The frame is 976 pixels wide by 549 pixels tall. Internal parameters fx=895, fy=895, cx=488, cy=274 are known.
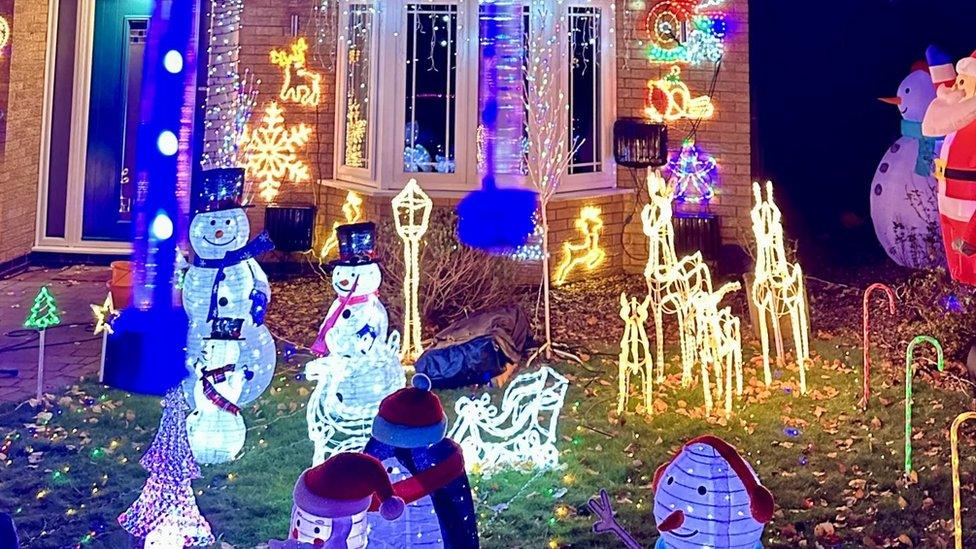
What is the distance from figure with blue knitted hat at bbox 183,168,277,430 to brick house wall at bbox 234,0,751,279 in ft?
18.1

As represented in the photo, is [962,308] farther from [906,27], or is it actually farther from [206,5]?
[206,5]

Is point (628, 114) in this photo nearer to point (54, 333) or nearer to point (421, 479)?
point (54, 333)

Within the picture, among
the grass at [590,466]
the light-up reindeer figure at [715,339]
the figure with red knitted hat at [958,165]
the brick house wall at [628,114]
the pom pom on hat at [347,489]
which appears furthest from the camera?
the brick house wall at [628,114]

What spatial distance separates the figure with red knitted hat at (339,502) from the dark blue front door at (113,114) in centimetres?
899

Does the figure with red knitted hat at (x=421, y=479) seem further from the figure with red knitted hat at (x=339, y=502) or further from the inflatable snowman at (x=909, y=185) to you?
the inflatable snowman at (x=909, y=185)

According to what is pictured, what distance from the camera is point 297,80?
34.1 ft

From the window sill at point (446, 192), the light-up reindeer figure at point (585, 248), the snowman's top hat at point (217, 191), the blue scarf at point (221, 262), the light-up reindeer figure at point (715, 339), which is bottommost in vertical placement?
the light-up reindeer figure at point (715, 339)

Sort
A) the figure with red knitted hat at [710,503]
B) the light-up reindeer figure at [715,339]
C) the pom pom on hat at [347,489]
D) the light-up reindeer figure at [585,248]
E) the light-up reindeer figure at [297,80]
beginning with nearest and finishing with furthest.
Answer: the pom pom on hat at [347,489] < the figure with red knitted hat at [710,503] < the light-up reindeer figure at [715,339] < the light-up reindeer figure at [585,248] < the light-up reindeer figure at [297,80]

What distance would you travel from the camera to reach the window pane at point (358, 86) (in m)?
9.95

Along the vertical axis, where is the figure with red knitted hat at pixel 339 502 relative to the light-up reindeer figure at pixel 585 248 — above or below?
below

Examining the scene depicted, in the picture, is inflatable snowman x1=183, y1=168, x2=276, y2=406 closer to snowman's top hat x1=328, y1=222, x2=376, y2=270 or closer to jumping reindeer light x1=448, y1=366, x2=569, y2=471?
snowman's top hat x1=328, y1=222, x2=376, y2=270

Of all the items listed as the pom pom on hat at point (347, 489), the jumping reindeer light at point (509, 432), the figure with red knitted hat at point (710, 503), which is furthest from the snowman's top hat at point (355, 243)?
the figure with red knitted hat at point (710, 503)

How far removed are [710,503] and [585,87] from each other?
804 centimetres

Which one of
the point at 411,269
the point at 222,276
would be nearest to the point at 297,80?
the point at 411,269
